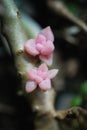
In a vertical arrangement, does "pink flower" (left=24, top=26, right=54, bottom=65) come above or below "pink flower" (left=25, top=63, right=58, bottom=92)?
above

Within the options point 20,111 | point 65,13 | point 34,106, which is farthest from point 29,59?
point 65,13

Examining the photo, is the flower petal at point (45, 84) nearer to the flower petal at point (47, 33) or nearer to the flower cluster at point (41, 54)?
the flower cluster at point (41, 54)

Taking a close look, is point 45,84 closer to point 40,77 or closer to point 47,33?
point 40,77

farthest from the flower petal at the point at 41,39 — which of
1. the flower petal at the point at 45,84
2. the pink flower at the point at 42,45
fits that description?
the flower petal at the point at 45,84

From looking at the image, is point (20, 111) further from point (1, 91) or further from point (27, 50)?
point (27, 50)

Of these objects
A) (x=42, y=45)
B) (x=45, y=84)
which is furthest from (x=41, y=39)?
(x=45, y=84)

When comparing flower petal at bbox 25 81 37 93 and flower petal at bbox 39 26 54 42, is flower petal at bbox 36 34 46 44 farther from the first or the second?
flower petal at bbox 25 81 37 93

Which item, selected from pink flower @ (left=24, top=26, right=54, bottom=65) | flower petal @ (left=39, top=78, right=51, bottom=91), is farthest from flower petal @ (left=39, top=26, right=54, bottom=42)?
flower petal @ (left=39, top=78, right=51, bottom=91)
